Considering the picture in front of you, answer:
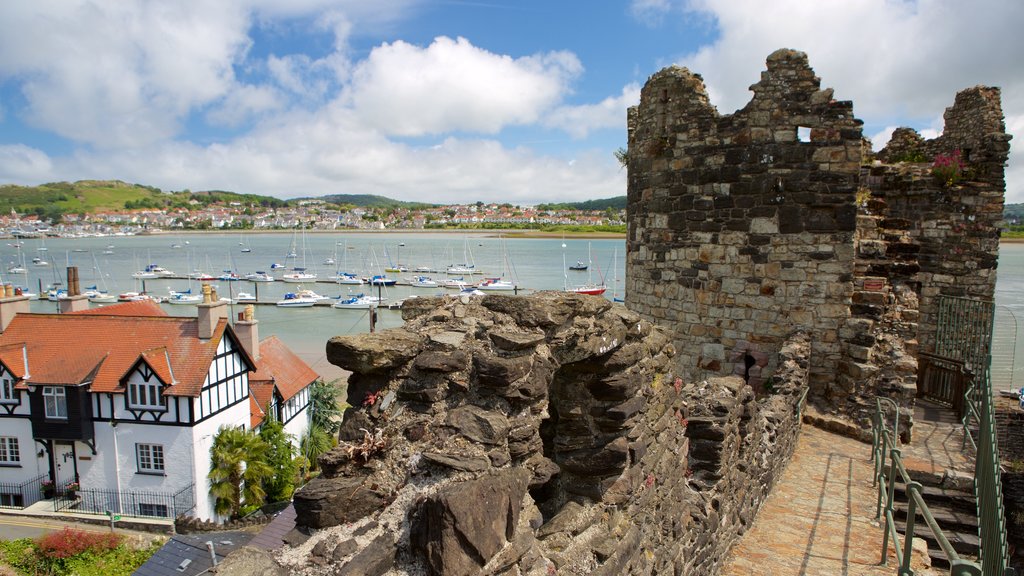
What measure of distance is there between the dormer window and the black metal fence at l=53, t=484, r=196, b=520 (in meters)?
2.66

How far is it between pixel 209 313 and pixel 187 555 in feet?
28.9

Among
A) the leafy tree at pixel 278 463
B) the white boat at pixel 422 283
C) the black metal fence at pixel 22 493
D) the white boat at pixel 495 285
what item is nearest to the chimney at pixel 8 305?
the black metal fence at pixel 22 493

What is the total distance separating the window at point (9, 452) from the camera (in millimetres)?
19609

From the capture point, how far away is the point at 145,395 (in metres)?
18.7

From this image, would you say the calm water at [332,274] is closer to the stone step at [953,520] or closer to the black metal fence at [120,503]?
the stone step at [953,520]

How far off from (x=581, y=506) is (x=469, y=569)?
1.22 meters

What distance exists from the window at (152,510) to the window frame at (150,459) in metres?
0.93

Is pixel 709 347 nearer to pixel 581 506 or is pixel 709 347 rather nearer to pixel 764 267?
pixel 764 267

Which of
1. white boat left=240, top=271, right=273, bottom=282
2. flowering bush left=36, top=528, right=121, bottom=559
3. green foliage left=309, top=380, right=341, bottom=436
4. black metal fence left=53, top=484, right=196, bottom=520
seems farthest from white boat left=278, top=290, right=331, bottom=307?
flowering bush left=36, top=528, right=121, bottom=559

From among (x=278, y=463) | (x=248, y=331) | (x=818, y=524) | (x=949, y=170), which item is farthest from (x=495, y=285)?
(x=818, y=524)

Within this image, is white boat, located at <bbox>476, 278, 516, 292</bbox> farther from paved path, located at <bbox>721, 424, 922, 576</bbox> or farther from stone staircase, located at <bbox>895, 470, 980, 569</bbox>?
stone staircase, located at <bbox>895, 470, 980, 569</bbox>

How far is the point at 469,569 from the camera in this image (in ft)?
7.89

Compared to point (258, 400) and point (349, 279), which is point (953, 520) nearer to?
point (258, 400)

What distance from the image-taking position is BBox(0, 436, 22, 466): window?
19.6 metres
